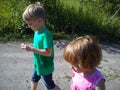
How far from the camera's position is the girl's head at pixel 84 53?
251 centimetres

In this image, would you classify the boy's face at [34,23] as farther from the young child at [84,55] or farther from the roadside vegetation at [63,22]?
the roadside vegetation at [63,22]

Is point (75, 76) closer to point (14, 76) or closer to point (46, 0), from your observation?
point (14, 76)

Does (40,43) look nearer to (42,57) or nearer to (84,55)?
(42,57)

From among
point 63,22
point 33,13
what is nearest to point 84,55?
point 33,13

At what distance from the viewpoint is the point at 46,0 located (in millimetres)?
6895

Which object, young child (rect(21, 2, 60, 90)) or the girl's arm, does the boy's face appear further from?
the girl's arm

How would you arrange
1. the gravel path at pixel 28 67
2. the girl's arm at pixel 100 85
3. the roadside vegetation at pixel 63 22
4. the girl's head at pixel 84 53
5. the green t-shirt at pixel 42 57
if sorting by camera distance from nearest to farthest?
the girl's head at pixel 84 53 < the girl's arm at pixel 100 85 < the green t-shirt at pixel 42 57 < the gravel path at pixel 28 67 < the roadside vegetation at pixel 63 22

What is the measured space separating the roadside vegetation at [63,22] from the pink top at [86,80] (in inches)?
147

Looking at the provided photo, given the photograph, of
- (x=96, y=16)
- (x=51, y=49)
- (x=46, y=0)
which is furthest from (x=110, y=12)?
(x=51, y=49)

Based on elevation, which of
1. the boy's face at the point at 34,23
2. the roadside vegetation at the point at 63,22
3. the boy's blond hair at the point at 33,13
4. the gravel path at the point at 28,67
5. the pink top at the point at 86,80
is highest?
the boy's blond hair at the point at 33,13

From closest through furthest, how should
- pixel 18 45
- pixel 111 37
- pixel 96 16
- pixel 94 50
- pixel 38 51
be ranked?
pixel 94 50 < pixel 38 51 < pixel 18 45 < pixel 111 37 < pixel 96 16

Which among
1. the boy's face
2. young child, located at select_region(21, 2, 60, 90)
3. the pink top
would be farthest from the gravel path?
the pink top

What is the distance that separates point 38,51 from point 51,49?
0.15 metres

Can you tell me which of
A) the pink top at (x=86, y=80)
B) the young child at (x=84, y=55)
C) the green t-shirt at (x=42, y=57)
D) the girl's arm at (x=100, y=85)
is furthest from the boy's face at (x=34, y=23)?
the girl's arm at (x=100, y=85)
